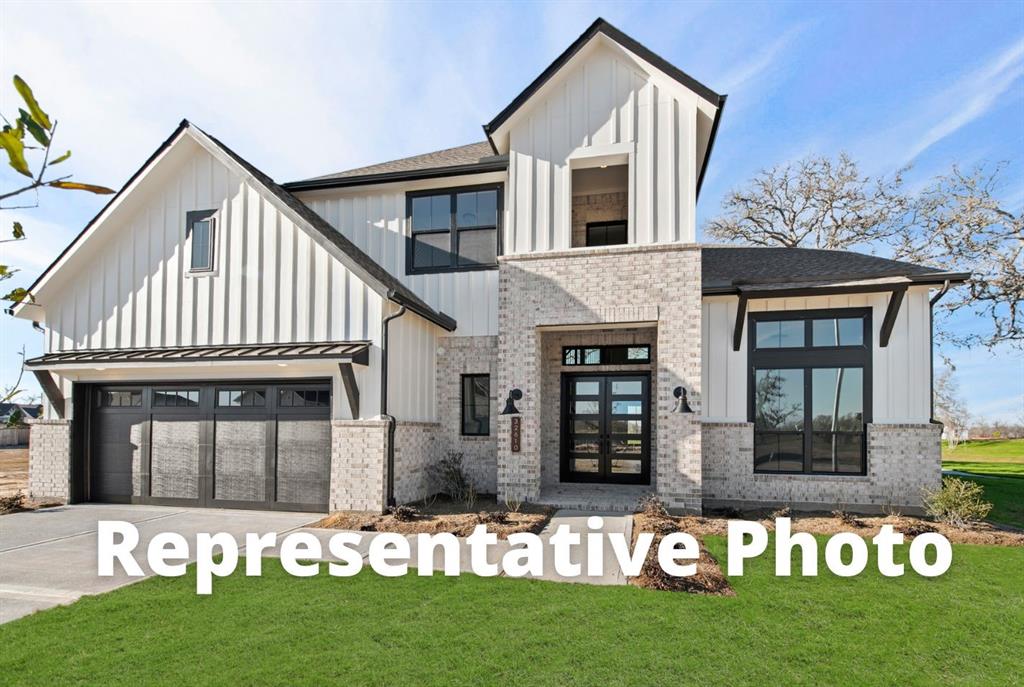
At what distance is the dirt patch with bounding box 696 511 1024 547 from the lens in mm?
8328

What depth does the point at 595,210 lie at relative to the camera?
13.2 meters

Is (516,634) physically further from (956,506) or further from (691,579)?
(956,506)

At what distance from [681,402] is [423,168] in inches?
278

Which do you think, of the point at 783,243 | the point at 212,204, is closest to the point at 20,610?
the point at 212,204

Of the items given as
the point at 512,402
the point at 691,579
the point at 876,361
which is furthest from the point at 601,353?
the point at 691,579

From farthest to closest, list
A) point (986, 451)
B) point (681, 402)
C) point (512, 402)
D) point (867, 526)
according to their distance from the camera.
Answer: point (986, 451) → point (512, 402) → point (681, 402) → point (867, 526)

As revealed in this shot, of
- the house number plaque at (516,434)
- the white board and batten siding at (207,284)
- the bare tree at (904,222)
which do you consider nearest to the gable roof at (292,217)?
the white board and batten siding at (207,284)

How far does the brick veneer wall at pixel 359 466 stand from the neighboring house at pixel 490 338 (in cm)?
4

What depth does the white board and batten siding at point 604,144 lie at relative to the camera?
33.8 feet

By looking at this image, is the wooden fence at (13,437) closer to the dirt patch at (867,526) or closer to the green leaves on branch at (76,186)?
the dirt patch at (867,526)

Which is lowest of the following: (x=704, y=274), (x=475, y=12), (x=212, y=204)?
(x=704, y=274)

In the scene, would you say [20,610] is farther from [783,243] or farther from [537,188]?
A: [783,243]

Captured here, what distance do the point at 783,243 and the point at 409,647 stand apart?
88.8ft

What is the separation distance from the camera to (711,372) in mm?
11391
